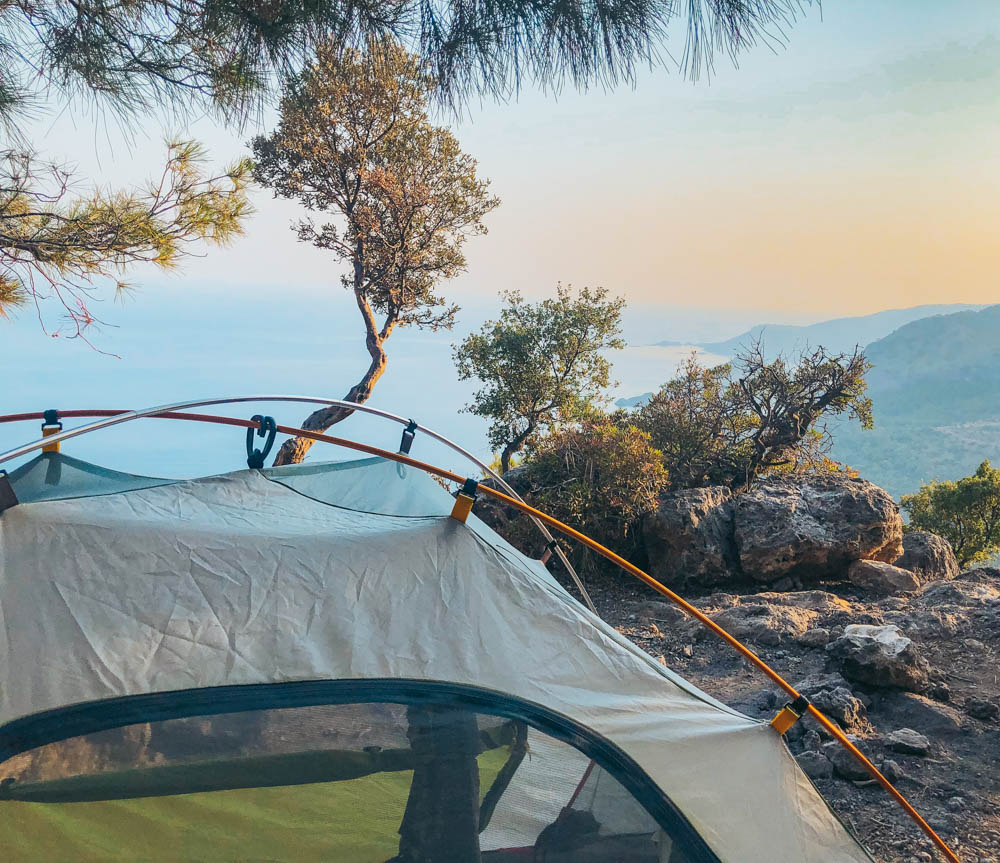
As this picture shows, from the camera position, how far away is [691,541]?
5.71m

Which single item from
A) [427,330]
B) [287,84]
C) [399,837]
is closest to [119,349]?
[287,84]

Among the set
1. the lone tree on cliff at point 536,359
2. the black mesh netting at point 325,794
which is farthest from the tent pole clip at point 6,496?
the lone tree on cliff at point 536,359

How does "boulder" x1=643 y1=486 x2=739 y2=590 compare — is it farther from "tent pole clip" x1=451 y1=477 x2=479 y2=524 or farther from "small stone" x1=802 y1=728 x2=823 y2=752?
"tent pole clip" x1=451 y1=477 x2=479 y2=524

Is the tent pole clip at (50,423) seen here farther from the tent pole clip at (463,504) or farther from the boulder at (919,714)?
the boulder at (919,714)

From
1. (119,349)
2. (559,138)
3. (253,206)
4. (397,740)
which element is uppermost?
(559,138)

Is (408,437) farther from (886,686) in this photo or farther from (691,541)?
(691,541)

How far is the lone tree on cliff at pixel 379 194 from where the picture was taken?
772 cm

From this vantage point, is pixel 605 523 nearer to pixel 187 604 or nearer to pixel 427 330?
pixel 427 330

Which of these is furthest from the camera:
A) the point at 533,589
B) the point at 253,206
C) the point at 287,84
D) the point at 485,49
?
the point at 253,206

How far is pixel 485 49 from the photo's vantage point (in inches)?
192

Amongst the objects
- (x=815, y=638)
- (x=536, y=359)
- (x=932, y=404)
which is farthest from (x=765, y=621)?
(x=932, y=404)

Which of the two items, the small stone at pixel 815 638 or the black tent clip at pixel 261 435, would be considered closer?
the black tent clip at pixel 261 435

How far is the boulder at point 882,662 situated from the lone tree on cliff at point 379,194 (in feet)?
17.7

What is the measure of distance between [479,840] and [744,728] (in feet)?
2.14
